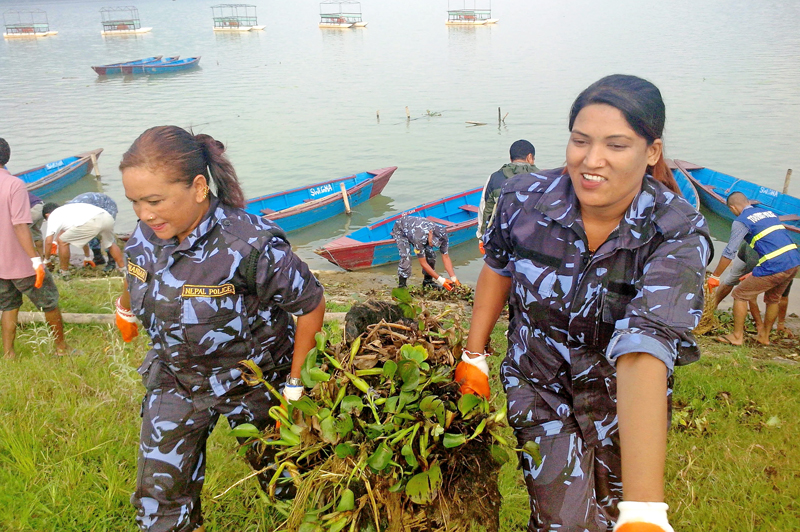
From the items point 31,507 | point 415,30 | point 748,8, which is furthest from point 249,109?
point 748,8

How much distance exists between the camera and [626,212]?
1.99 metres

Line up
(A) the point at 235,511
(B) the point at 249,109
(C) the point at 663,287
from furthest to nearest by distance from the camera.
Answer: (B) the point at 249,109
(A) the point at 235,511
(C) the point at 663,287

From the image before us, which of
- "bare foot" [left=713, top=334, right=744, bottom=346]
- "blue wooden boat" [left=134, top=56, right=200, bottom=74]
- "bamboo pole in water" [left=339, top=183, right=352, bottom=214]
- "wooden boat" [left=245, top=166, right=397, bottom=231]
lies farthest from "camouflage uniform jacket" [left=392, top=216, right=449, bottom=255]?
"blue wooden boat" [left=134, top=56, right=200, bottom=74]

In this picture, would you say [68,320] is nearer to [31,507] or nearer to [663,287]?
[31,507]

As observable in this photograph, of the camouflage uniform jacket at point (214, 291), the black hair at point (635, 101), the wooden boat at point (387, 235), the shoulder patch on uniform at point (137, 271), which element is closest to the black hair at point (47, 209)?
the wooden boat at point (387, 235)

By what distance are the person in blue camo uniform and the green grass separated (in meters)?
1.08

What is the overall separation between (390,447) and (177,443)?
1.18 meters

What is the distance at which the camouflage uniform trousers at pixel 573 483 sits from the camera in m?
2.11

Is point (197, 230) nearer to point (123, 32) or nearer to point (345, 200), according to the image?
point (345, 200)

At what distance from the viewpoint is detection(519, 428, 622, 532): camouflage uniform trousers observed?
2.11 m

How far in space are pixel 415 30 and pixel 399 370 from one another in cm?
6759

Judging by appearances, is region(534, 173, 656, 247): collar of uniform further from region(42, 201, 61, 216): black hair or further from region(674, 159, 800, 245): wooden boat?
region(674, 159, 800, 245): wooden boat

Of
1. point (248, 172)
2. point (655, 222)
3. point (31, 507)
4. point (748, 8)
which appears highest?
point (748, 8)

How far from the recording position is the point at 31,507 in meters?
2.90
